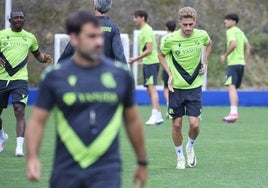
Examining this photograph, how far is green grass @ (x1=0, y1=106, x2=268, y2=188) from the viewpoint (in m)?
10.7

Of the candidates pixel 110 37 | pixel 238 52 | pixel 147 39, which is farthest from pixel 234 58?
pixel 110 37

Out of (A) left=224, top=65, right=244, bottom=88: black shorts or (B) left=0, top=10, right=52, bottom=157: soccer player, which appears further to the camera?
(A) left=224, top=65, right=244, bottom=88: black shorts

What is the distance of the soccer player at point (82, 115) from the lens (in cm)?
616

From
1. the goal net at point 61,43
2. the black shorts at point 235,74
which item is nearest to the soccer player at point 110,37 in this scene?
the black shorts at point 235,74

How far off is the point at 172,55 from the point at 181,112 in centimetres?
76

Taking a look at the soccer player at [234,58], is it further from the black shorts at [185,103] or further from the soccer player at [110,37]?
the soccer player at [110,37]

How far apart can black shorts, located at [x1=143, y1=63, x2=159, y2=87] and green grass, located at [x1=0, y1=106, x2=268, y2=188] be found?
0.98 m

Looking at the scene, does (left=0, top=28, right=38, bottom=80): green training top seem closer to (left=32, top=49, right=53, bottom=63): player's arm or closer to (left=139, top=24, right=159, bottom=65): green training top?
(left=32, top=49, right=53, bottom=63): player's arm

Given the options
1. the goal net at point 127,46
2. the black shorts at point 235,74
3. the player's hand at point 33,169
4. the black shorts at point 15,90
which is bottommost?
the goal net at point 127,46

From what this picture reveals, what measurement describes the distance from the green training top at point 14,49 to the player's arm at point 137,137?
7306mm

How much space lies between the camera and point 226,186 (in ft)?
33.8

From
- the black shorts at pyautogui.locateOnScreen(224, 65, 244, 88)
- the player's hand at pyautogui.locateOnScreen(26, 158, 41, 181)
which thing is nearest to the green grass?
the black shorts at pyautogui.locateOnScreen(224, 65, 244, 88)

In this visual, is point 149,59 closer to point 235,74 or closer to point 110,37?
point 235,74

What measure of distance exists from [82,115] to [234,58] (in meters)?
14.8
